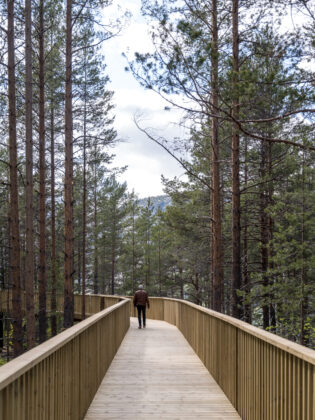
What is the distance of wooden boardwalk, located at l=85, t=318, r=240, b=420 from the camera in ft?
17.2

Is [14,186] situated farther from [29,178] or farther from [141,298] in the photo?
[141,298]

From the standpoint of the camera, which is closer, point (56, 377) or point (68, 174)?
point (56, 377)

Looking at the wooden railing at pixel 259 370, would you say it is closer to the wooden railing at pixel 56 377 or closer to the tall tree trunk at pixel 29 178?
the wooden railing at pixel 56 377

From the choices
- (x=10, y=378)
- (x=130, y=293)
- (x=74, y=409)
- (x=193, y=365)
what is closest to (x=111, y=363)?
(x=193, y=365)

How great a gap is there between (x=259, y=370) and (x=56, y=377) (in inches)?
68.1

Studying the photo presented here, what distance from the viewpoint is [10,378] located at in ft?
8.04

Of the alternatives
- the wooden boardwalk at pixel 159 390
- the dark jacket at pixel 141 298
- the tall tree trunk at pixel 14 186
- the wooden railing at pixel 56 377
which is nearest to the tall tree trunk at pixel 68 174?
the tall tree trunk at pixel 14 186

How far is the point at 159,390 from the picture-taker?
6383 mm

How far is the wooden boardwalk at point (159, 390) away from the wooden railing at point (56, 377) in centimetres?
29

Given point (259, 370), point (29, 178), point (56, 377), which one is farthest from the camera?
point (29, 178)

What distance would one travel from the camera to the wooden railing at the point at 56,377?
8.46 feet

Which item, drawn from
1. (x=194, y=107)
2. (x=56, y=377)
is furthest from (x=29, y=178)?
(x=56, y=377)

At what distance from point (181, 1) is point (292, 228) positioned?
971 cm

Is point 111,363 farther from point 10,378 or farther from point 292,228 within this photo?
point 292,228
